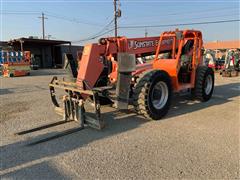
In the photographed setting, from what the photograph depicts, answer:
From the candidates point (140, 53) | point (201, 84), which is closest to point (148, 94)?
point (140, 53)

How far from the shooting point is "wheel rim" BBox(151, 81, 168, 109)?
20.2 ft

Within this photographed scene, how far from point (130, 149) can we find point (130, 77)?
1870mm

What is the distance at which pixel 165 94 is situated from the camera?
248 inches

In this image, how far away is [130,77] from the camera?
557cm

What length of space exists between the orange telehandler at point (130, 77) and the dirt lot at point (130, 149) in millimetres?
412

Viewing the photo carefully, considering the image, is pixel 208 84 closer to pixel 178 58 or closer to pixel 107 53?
pixel 178 58

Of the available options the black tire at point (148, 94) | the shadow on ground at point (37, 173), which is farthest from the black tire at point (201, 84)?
the shadow on ground at point (37, 173)

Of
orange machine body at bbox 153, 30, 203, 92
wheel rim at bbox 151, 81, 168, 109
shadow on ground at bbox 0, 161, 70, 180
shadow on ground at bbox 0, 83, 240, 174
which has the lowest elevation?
shadow on ground at bbox 0, 161, 70, 180

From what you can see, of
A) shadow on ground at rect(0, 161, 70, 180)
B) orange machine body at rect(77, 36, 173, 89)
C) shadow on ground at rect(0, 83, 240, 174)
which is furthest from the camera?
orange machine body at rect(77, 36, 173, 89)

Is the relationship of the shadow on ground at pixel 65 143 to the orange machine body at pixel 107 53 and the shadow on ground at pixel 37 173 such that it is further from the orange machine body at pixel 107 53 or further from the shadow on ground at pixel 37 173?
the orange machine body at pixel 107 53

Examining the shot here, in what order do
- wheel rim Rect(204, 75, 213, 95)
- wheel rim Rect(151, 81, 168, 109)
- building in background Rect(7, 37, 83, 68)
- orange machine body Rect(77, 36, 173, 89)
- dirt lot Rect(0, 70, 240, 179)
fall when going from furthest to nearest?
1. building in background Rect(7, 37, 83, 68)
2. wheel rim Rect(204, 75, 213, 95)
3. wheel rim Rect(151, 81, 168, 109)
4. orange machine body Rect(77, 36, 173, 89)
5. dirt lot Rect(0, 70, 240, 179)

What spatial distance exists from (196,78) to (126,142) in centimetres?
420

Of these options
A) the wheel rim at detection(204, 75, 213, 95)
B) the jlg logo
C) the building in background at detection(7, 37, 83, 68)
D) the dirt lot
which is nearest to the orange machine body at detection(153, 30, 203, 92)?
the jlg logo

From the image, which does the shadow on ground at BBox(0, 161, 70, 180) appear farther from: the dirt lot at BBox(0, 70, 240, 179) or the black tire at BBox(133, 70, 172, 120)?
the black tire at BBox(133, 70, 172, 120)
